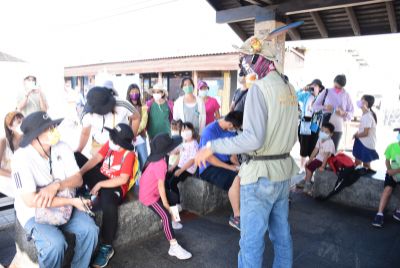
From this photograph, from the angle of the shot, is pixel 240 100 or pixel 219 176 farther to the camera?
pixel 240 100

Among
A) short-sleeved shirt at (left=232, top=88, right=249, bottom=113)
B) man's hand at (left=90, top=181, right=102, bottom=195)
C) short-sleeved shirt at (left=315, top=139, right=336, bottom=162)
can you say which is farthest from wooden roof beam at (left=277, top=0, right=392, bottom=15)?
man's hand at (left=90, top=181, right=102, bottom=195)

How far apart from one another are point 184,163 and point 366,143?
9.75 feet

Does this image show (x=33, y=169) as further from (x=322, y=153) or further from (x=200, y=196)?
(x=322, y=153)

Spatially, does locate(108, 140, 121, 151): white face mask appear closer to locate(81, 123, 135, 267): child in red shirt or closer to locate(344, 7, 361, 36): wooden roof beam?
locate(81, 123, 135, 267): child in red shirt

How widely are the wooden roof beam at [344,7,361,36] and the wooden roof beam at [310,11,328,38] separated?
47 cm

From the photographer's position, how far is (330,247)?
10.4 feet

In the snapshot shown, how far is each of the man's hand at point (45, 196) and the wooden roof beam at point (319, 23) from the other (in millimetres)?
4803

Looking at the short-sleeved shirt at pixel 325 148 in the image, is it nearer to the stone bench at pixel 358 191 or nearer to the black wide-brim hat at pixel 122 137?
the stone bench at pixel 358 191

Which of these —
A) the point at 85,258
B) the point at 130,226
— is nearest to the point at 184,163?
the point at 130,226

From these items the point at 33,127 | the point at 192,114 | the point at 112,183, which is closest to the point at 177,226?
the point at 112,183

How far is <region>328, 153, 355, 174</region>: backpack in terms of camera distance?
4.48 metres

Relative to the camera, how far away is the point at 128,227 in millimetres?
3029

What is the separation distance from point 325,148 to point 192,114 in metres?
2.13

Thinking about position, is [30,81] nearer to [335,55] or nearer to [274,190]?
[274,190]
